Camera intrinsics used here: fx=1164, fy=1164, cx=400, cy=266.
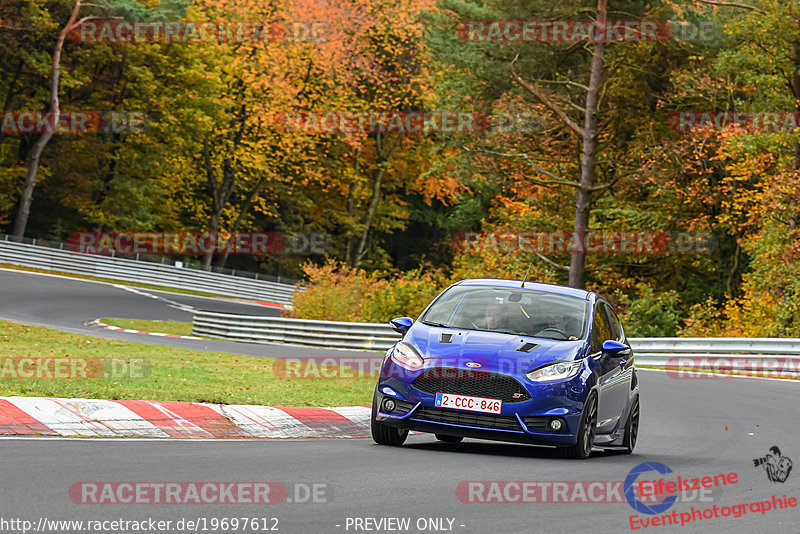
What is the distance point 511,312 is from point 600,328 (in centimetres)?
106

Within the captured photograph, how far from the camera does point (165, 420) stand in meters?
11.0

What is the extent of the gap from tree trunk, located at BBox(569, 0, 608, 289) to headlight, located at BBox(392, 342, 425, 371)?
27.0 m

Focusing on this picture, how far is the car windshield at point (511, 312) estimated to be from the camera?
11133 millimetres

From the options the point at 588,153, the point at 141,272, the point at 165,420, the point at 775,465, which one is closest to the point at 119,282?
the point at 141,272

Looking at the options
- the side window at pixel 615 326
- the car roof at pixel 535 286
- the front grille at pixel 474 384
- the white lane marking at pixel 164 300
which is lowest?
the white lane marking at pixel 164 300

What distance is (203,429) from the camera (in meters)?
11.1

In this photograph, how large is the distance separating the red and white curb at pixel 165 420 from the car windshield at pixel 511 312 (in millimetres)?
1806

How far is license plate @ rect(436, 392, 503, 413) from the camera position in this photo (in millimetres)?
10125

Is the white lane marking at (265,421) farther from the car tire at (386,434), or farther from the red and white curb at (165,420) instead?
A: the car tire at (386,434)

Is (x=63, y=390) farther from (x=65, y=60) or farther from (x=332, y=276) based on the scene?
(x=65, y=60)

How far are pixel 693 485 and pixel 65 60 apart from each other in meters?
55.1

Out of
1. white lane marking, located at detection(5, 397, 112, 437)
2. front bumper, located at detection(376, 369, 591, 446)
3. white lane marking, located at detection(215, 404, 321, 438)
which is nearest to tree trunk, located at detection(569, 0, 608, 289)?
white lane marking, located at detection(215, 404, 321, 438)

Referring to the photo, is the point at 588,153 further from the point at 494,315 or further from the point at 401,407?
the point at 401,407

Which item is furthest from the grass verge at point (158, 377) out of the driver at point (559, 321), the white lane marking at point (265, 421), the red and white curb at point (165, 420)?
the driver at point (559, 321)
